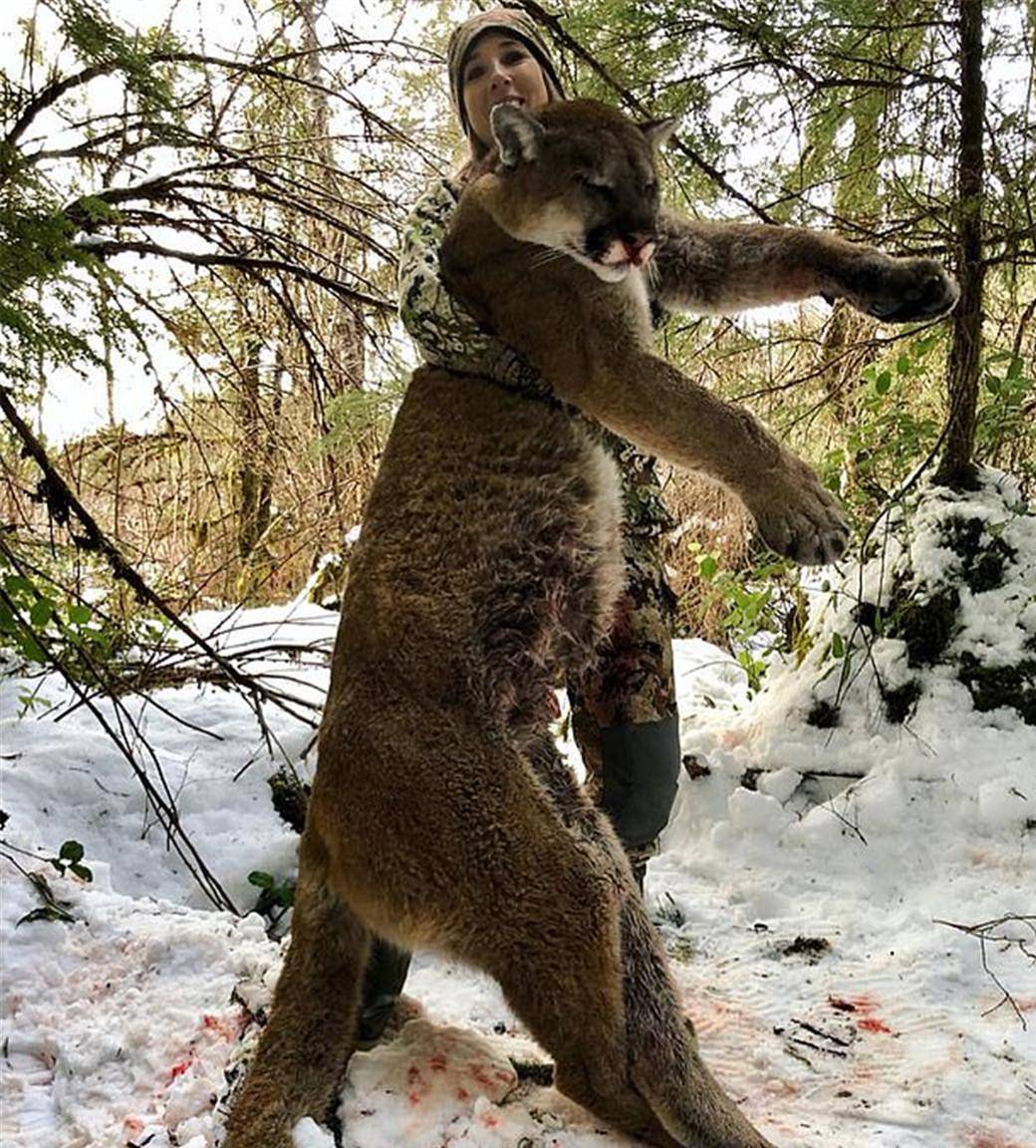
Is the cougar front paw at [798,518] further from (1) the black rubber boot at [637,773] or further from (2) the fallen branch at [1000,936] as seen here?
(2) the fallen branch at [1000,936]

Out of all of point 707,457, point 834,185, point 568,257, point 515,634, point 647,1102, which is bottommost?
point 647,1102

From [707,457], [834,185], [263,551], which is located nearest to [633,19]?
[834,185]

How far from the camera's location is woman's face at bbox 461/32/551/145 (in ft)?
9.75

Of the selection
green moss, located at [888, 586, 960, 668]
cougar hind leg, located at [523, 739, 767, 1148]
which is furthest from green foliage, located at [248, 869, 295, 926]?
green moss, located at [888, 586, 960, 668]

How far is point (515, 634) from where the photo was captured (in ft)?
8.15

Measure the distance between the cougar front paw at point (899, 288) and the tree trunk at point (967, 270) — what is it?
172cm

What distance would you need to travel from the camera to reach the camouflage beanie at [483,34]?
3.05 m

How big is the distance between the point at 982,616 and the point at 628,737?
1942 mm

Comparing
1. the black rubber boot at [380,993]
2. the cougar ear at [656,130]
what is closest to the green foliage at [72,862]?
the black rubber boot at [380,993]

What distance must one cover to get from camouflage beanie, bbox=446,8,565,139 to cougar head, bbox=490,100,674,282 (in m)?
0.63

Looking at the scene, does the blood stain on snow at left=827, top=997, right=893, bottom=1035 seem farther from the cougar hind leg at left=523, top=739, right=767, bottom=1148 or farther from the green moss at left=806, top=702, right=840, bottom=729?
the green moss at left=806, top=702, right=840, bottom=729

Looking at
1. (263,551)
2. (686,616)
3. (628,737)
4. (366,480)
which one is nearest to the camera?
(628,737)

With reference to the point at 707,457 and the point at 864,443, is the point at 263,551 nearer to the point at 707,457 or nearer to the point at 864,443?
the point at 864,443

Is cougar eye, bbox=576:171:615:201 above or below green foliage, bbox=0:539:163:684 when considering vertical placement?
above
